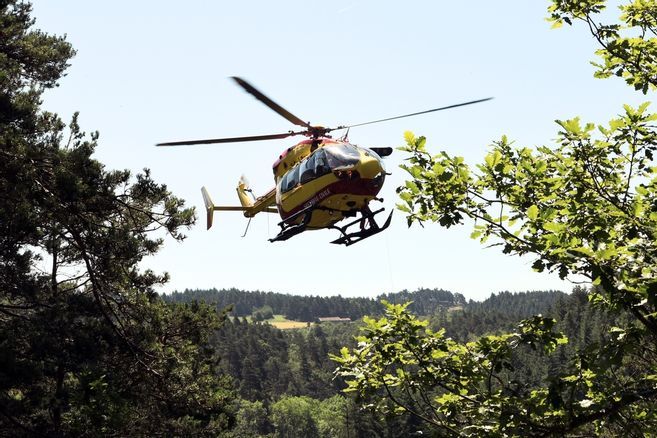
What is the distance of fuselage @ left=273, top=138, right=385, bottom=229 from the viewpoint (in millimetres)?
16391

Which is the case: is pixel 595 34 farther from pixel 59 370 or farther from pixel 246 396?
pixel 246 396

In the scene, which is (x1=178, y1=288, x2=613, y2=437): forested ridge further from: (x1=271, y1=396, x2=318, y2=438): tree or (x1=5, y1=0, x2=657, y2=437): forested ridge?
(x1=5, y1=0, x2=657, y2=437): forested ridge

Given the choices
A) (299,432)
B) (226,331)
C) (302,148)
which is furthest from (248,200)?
(226,331)

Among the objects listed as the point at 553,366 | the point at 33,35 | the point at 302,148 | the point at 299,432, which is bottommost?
the point at 299,432

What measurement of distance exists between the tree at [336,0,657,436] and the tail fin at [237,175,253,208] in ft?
54.3

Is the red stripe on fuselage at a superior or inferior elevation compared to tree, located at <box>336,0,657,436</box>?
superior

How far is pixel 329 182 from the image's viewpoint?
1650cm

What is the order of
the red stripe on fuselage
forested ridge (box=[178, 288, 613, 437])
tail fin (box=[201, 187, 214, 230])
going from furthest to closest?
forested ridge (box=[178, 288, 613, 437]) → tail fin (box=[201, 187, 214, 230]) → the red stripe on fuselage

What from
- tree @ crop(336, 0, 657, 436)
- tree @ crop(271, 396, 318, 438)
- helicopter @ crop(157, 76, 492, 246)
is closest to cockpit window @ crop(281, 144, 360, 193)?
helicopter @ crop(157, 76, 492, 246)

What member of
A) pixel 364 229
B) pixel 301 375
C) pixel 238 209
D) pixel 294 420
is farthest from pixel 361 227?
pixel 301 375

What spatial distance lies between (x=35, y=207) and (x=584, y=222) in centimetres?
1245

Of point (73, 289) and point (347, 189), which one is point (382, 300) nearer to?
point (347, 189)

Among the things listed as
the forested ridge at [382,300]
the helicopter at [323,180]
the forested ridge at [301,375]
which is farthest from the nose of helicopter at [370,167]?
the forested ridge at [301,375]

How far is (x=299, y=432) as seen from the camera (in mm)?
123375
